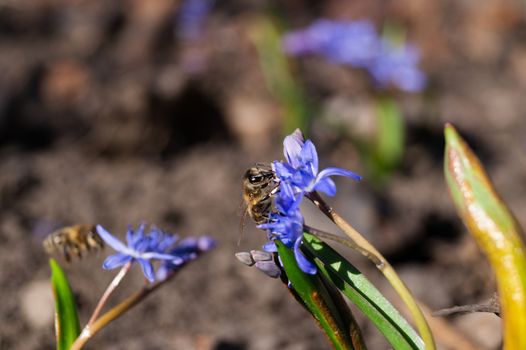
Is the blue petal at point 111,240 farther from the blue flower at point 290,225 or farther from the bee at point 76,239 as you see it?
the blue flower at point 290,225

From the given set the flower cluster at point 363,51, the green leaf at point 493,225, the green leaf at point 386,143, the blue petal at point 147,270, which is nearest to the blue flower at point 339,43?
the flower cluster at point 363,51

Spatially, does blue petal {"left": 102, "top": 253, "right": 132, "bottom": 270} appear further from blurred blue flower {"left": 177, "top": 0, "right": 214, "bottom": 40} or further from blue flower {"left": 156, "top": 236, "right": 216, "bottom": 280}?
blurred blue flower {"left": 177, "top": 0, "right": 214, "bottom": 40}

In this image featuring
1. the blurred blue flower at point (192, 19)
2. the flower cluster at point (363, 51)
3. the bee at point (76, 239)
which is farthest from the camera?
the blurred blue flower at point (192, 19)

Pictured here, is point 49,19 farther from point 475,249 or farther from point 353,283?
point 353,283

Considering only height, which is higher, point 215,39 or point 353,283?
point 215,39

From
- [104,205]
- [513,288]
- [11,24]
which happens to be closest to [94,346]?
[104,205]

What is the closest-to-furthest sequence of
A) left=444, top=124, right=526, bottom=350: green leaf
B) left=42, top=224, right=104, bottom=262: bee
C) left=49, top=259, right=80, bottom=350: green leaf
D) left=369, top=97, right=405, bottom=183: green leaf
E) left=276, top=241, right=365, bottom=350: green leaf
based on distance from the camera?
1. left=444, top=124, right=526, bottom=350: green leaf
2. left=276, top=241, right=365, bottom=350: green leaf
3. left=49, top=259, right=80, bottom=350: green leaf
4. left=42, top=224, right=104, bottom=262: bee
5. left=369, top=97, right=405, bottom=183: green leaf

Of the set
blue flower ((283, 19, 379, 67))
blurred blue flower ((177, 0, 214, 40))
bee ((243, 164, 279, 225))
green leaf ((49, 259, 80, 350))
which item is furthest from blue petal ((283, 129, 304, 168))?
blurred blue flower ((177, 0, 214, 40))
